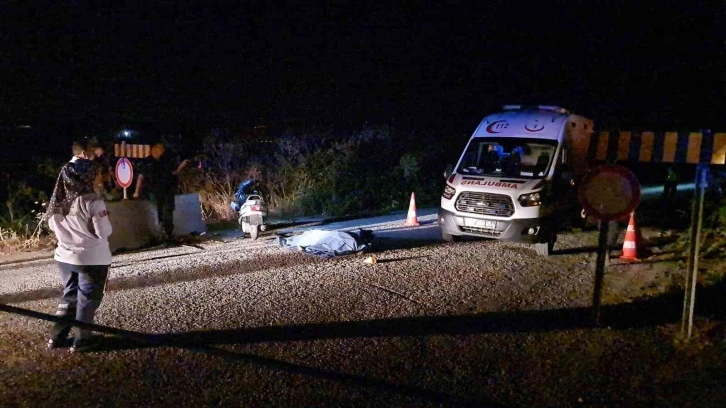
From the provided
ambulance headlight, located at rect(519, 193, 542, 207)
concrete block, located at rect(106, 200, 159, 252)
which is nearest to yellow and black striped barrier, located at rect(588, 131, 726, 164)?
ambulance headlight, located at rect(519, 193, 542, 207)

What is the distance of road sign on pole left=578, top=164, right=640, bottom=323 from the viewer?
5.73 m

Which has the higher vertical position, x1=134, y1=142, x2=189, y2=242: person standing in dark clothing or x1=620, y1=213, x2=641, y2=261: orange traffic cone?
x1=134, y1=142, x2=189, y2=242: person standing in dark clothing

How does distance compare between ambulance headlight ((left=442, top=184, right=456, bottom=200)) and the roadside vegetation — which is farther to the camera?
the roadside vegetation

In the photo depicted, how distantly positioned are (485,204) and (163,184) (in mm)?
5480

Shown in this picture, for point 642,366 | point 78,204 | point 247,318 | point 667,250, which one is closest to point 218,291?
point 247,318

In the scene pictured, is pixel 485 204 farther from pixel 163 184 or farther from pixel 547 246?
pixel 163 184

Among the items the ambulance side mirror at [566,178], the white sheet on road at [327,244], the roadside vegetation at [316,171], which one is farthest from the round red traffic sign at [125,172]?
the ambulance side mirror at [566,178]

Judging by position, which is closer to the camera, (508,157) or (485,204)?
(485,204)

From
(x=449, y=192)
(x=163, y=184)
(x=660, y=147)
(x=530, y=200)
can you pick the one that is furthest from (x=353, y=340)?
(x=163, y=184)

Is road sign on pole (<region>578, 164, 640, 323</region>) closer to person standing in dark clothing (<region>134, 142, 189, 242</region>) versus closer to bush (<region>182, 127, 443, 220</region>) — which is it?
person standing in dark clothing (<region>134, 142, 189, 242</region>)

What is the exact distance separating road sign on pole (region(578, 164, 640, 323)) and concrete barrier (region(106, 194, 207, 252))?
24.4 feet

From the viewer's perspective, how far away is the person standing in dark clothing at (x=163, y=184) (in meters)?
10.9

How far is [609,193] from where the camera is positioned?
19.1 feet

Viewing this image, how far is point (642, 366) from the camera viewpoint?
536cm
